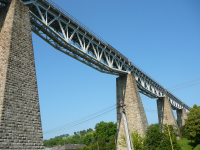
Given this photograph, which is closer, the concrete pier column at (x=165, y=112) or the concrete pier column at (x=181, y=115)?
the concrete pier column at (x=165, y=112)

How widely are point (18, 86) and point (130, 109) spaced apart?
21338mm

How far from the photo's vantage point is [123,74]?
3453 centimetres

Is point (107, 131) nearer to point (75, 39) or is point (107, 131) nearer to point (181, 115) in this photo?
point (181, 115)

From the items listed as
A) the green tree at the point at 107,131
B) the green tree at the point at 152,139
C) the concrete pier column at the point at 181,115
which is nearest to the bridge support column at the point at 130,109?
the green tree at the point at 152,139

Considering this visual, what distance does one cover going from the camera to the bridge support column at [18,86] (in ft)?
40.0

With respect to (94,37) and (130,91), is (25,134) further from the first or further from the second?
(130,91)

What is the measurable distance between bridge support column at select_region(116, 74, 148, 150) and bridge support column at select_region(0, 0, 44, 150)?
757 inches

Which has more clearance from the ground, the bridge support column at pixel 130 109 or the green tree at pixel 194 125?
the bridge support column at pixel 130 109

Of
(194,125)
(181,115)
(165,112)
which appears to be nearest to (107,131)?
(181,115)

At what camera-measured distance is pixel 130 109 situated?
1229 inches

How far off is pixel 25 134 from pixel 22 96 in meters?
2.84

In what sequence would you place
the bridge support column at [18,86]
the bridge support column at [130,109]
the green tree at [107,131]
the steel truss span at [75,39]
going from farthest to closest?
the green tree at [107,131] < the bridge support column at [130,109] < the steel truss span at [75,39] < the bridge support column at [18,86]

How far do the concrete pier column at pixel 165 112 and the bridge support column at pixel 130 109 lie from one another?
1820 cm

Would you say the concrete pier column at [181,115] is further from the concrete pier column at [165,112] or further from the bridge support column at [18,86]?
the bridge support column at [18,86]
